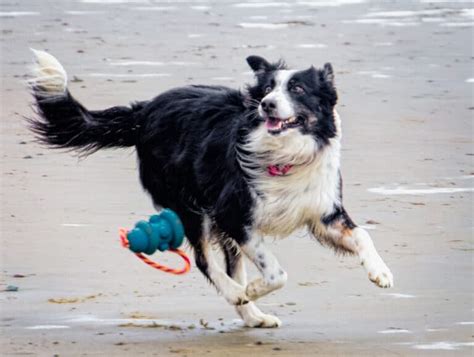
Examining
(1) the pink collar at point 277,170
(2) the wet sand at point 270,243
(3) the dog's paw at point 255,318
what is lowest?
(2) the wet sand at point 270,243

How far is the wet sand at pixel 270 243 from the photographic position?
7.25 metres

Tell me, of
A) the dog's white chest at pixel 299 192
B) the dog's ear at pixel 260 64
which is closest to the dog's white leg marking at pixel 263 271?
the dog's white chest at pixel 299 192

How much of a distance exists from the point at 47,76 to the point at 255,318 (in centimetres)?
176

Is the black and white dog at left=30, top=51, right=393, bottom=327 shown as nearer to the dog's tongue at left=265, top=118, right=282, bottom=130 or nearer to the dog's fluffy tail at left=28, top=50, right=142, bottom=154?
the dog's tongue at left=265, top=118, right=282, bottom=130

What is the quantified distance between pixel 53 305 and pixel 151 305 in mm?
472

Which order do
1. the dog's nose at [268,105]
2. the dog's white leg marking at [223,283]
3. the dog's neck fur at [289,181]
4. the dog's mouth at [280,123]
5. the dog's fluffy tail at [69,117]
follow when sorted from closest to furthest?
the dog's nose at [268,105] → the dog's mouth at [280,123] → the dog's neck fur at [289,181] → the dog's white leg marking at [223,283] → the dog's fluffy tail at [69,117]

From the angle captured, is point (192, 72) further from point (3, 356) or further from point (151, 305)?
point (3, 356)

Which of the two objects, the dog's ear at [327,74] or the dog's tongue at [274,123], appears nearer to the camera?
the dog's tongue at [274,123]

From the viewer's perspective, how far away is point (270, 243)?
29.3ft

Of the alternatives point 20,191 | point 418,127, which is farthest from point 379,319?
point 418,127

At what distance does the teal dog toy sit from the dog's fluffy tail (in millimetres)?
852

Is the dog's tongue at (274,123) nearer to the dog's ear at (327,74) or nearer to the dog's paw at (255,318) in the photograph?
the dog's ear at (327,74)

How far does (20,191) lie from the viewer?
9969mm

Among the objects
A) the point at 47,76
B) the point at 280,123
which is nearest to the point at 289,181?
the point at 280,123
